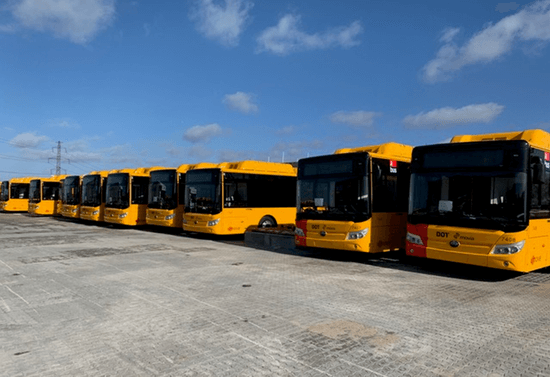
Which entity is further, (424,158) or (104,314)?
(424,158)

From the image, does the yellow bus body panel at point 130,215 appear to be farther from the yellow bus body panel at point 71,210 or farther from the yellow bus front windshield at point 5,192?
the yellow bus front windshield at point 5,192

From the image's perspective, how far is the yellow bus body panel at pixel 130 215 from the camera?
2122cm

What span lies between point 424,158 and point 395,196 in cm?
209

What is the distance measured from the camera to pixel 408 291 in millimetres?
7953

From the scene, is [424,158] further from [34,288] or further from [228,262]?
[34,288]

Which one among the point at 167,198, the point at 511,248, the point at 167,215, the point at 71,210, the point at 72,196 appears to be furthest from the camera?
the point at 72,196

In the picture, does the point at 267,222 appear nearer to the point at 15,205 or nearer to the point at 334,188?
the point at 334,188

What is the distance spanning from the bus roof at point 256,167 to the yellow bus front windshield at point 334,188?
540 cm

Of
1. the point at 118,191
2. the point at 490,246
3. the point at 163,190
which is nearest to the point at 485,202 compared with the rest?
the point at 490,246

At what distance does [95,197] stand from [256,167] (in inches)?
426

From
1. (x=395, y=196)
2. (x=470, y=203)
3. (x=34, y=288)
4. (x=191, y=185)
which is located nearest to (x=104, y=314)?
(x=34, y=288)

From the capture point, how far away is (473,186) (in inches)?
354

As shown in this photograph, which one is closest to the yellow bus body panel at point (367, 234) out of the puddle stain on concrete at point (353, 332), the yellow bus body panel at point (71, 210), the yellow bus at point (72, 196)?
the puddle stain on concrete at point (353, 332)

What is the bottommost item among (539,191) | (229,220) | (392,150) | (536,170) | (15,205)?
(15,205)
